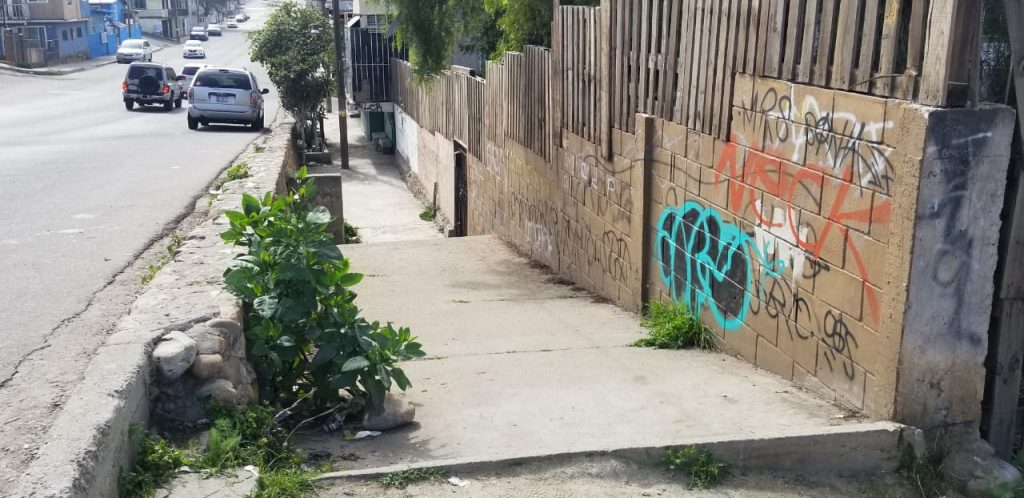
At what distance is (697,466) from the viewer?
14.3 feet

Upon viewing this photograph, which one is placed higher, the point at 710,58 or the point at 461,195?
the point at 710,58

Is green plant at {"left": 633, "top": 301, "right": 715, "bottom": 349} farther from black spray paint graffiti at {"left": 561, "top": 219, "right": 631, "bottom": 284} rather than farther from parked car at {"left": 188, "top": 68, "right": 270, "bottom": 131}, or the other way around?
parked car at {"left": 188, "top": 68, "right": 270, "bottom": 131}

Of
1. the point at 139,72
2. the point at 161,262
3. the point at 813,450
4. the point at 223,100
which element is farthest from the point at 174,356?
the point at 139,72

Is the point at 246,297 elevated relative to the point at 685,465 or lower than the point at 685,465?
elevated

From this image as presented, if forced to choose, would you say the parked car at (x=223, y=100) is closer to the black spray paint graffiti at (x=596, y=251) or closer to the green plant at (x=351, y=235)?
the green plant at (x=351, y=235)

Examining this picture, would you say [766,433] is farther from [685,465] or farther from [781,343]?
[781,343]

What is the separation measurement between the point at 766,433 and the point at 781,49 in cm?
238

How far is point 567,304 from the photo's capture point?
880 cm

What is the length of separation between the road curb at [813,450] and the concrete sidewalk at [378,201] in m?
13.5

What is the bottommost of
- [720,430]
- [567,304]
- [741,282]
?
[567,304]

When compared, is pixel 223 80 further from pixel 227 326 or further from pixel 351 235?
pixel 227 326

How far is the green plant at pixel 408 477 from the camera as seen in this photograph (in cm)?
413

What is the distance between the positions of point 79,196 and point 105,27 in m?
66.6

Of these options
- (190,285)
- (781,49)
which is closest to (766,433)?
(781,49)
